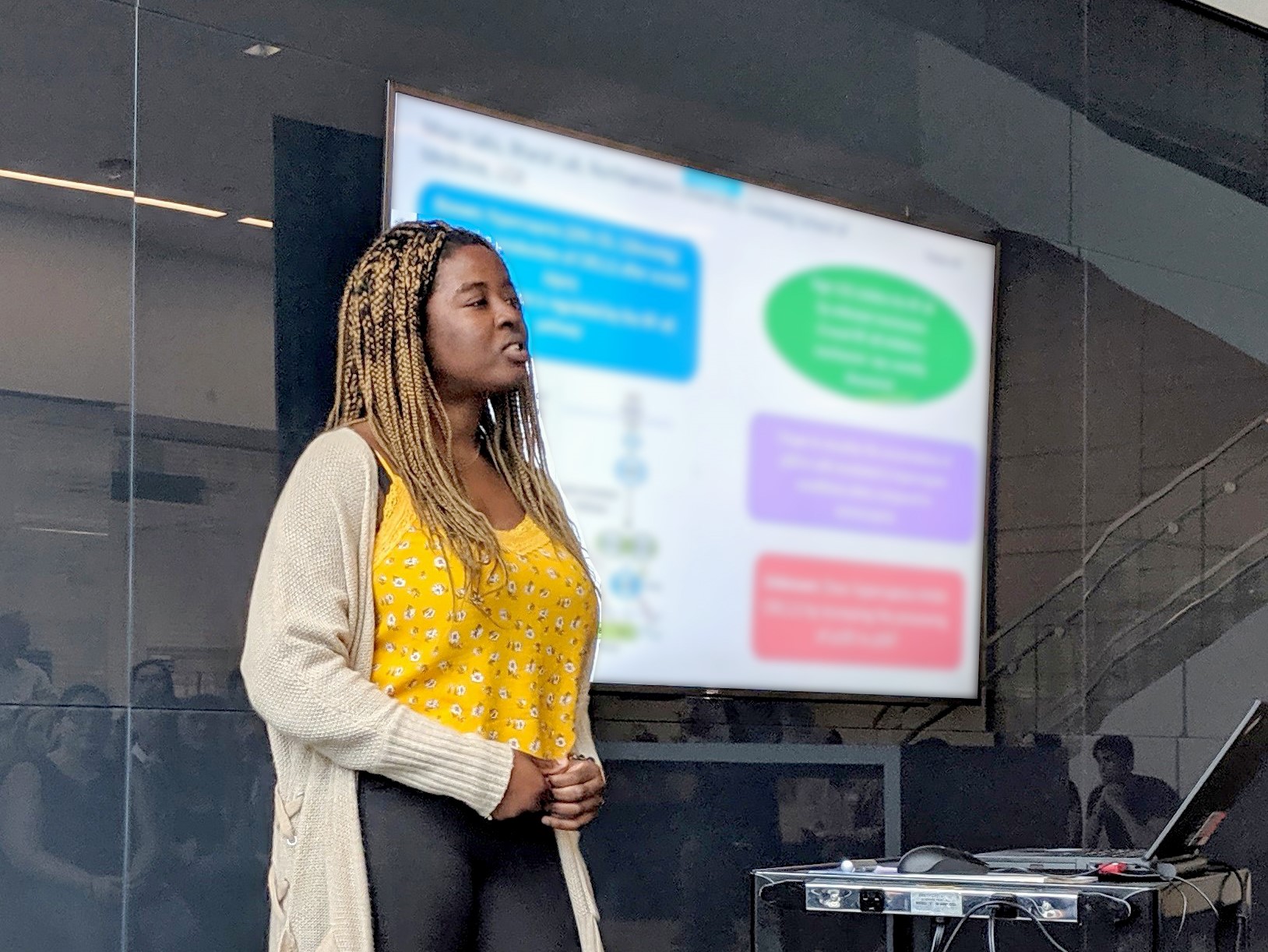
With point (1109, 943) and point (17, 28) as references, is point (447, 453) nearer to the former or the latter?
point (17, 28)

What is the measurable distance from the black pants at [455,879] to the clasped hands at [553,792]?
42 millimetres

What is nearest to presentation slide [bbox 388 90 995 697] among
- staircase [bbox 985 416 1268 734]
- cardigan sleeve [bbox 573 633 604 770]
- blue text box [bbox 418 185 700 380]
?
blue text box [bbox 418 185 700 380]

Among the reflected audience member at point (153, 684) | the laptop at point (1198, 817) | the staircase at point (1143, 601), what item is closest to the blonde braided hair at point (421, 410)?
the reflected audience member at point (153, 684)

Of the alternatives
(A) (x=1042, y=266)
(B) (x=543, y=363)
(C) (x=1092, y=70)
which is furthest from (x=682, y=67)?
(C) (x=1092, y=70)

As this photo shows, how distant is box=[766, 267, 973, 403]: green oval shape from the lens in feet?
11.5

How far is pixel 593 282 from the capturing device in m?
3.13

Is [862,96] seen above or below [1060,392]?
above

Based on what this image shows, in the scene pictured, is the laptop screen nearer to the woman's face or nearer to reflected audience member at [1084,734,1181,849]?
reflected audience member at [1084,734,1181,849]

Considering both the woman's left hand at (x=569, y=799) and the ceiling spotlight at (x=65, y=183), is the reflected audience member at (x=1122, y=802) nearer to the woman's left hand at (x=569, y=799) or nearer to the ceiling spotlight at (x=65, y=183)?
the woman's left hand at (x=569, y=799)

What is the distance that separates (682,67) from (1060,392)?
4.46ft

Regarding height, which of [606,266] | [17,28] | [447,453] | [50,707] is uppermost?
[17,28]

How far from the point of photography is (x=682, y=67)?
134 inches

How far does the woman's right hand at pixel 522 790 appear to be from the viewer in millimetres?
1935

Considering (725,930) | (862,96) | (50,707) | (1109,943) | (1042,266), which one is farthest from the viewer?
(1042,266)
